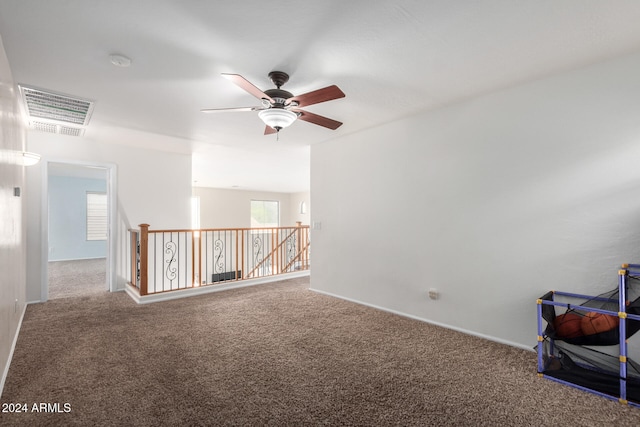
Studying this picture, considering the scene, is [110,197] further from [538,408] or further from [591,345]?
[591,345]

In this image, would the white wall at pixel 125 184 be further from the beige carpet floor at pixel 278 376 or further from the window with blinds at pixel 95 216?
the window with blinds at pixel 95 216

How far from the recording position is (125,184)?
16.1 feet

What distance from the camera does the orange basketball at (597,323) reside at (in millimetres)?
2061

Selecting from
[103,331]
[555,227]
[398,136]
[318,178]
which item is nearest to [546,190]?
[555,227]

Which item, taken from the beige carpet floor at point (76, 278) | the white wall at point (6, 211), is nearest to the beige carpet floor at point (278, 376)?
the white wall at point (6, 211)

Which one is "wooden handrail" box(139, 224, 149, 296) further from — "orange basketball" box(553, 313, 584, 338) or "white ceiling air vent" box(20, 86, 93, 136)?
"orange basketball" box(553, 313, 584, 338)

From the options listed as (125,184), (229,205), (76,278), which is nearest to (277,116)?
(125,184)

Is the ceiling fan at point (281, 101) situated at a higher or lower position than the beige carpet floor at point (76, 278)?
higher

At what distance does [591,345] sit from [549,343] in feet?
0.88

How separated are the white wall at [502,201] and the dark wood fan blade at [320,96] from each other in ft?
5.15

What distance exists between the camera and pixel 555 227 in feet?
8.27

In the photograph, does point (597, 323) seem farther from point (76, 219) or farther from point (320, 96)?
point (76, 219)

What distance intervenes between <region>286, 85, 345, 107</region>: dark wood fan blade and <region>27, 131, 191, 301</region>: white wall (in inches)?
143

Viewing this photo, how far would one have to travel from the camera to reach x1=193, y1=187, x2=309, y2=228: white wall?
10836mm
